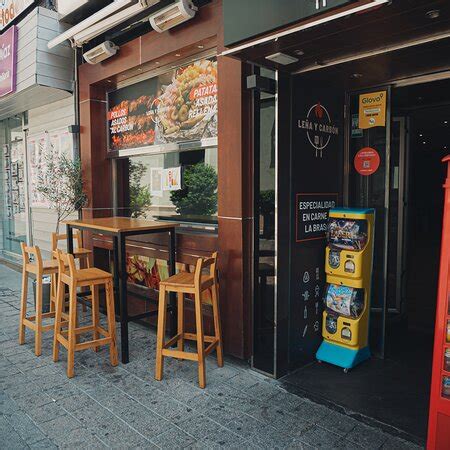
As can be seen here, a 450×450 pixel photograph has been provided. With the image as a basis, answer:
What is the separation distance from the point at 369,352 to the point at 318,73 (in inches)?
92.3

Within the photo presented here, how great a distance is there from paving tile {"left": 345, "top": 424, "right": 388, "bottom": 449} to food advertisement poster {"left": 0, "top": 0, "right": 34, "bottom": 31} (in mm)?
6515

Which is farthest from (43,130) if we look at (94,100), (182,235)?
(182,235)

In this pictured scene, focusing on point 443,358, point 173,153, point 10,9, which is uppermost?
point 10,9

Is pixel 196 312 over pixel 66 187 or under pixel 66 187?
under

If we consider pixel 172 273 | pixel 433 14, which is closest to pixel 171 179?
pixel 172 273

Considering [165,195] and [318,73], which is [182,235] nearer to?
[165,195]

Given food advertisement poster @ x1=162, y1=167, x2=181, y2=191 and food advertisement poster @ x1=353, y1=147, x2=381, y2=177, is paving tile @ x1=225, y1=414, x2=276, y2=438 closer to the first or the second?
food advertisement poster @ x1=353, y1=147, x2=381, y2=177

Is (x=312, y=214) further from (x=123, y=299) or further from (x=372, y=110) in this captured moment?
(x=123, y=299)

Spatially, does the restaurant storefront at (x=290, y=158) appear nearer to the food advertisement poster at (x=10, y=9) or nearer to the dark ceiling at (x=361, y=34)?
the dark ceiling at (x=361, y=34)

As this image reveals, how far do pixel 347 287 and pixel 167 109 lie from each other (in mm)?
2577

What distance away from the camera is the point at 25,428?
264 cm

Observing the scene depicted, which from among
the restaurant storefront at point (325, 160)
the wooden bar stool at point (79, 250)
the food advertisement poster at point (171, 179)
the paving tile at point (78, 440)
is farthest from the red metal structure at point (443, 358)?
the wooden bar stool at point (79, 250)

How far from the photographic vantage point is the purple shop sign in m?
5.71

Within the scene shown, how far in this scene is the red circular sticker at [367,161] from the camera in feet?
11.9
